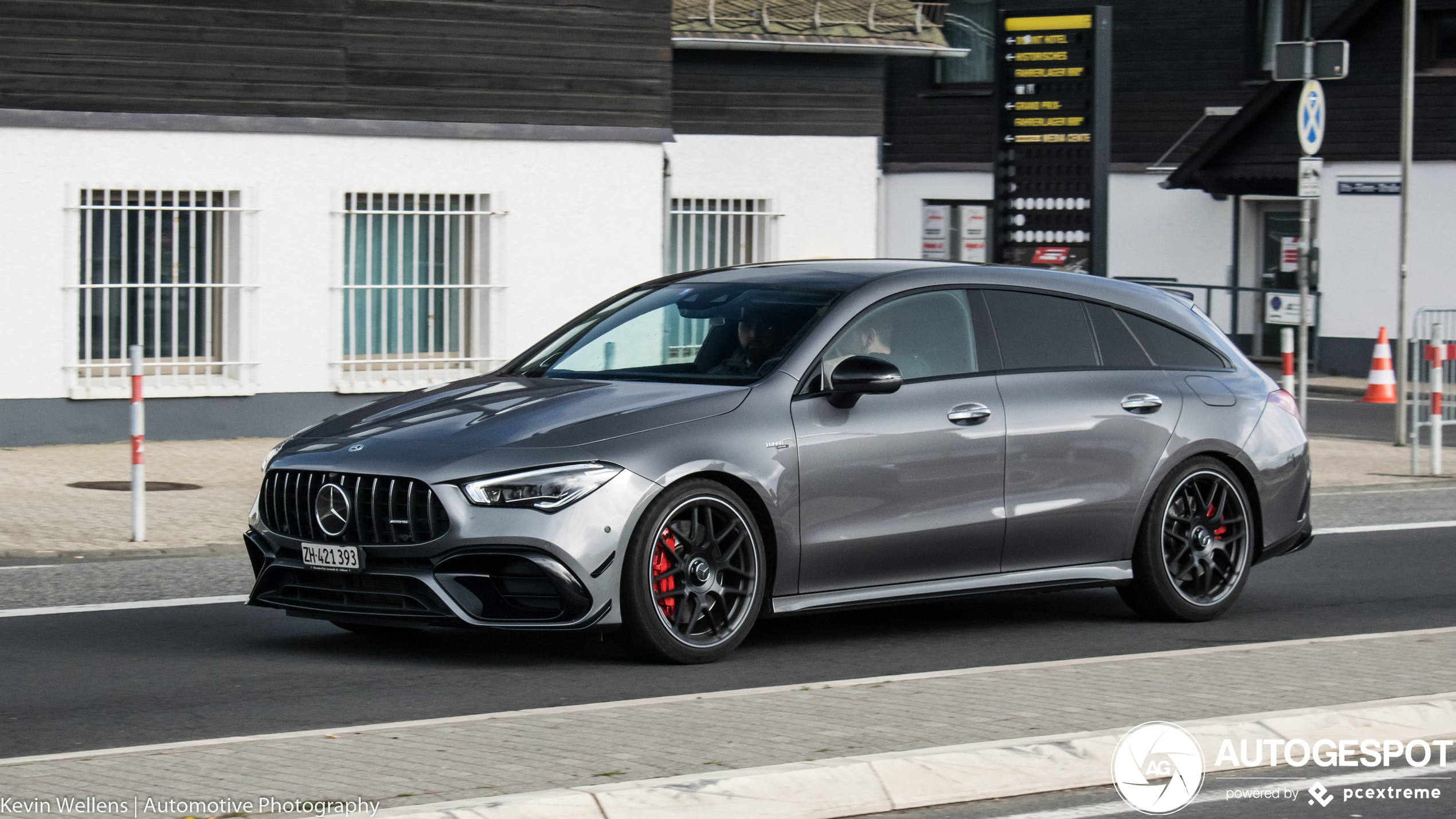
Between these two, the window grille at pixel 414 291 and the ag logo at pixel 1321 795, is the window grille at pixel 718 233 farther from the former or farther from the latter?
the ag logo at pixel 1321 795

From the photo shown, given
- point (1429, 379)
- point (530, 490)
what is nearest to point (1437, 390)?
point (1429, 379)

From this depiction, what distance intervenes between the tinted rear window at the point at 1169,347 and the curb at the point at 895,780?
2.90 metres

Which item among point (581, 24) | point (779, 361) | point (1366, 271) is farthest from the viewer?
point (1366, 271)

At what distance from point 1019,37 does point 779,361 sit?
10952 millimetres

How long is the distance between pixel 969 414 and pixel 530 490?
2025 mm

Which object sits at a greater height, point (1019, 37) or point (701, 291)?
point (1019, 37)

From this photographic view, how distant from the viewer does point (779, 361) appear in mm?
8148

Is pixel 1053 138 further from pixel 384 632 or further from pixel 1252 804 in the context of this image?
pixel 1252 804

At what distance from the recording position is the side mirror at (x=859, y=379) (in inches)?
317

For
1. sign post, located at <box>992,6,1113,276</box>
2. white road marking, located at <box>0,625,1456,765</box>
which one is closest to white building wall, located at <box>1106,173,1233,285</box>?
sign post, located at <box>992,6,1113,276</box>

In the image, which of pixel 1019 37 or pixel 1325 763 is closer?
pixel 1325 763

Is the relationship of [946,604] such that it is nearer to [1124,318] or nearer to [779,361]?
[1124,318]

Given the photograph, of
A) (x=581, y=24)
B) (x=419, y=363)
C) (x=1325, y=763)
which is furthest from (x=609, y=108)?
(x=1325, y=763)

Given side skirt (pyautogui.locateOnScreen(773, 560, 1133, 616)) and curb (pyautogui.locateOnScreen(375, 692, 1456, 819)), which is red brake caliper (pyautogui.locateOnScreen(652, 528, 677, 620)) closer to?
side skirt (pyautogui.locateOnScreen(773, 560, 1133, 616))
